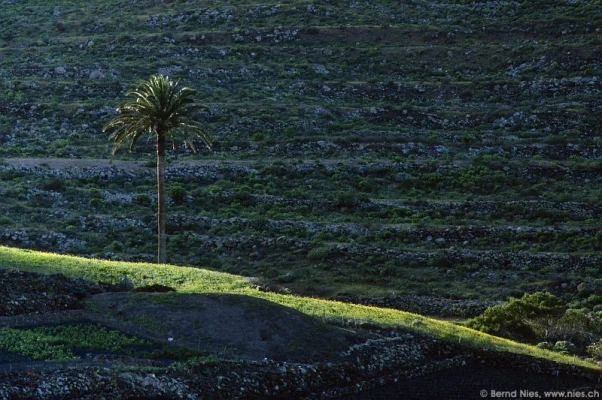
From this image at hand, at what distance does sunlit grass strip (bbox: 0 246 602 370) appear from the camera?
42031 millimetres

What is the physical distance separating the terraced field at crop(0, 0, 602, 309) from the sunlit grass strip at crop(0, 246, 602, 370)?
Result: 8.07 meters

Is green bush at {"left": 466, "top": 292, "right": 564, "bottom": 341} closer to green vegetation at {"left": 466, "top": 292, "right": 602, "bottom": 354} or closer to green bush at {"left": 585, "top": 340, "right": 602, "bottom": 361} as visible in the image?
green vegetation at {"left": 466, "top": 292, "right": 602, "bottom": 354}

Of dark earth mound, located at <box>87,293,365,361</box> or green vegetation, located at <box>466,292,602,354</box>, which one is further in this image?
green vegetation, located at <box>466,292,602,354</box>

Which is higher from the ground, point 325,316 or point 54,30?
point 54,30

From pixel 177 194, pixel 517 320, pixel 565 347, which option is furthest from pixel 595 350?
pixel 177 194

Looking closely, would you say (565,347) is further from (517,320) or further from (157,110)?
(157,110)

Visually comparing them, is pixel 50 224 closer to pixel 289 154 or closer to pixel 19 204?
pixel 19 204

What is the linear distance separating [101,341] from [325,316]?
10.8m

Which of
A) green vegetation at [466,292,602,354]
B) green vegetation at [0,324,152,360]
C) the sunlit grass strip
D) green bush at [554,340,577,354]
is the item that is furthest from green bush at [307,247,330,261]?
green vegetation at [0,324,152,360]

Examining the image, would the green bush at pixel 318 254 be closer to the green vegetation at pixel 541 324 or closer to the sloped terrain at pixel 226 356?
the green vegetation at pixel 541 324

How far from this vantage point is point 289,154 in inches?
3255

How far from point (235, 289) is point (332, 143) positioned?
38963mm

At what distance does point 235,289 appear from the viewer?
46.2 meters

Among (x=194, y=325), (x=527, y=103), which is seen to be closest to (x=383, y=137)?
(x=527, y=103)
